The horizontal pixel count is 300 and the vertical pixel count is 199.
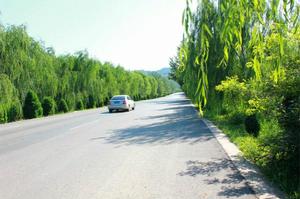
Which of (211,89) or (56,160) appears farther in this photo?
(211,89)

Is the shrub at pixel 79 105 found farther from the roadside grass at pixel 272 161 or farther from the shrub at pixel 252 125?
the roadside grass at pixel 272 161

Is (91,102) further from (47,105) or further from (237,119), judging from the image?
(237,119)

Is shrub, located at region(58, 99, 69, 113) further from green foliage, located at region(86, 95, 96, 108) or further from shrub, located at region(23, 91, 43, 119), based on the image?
A: green foliage, located at region(86, 95, 96, 108)

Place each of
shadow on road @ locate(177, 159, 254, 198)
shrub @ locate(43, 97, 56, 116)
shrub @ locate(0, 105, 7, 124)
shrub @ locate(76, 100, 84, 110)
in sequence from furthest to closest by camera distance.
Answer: shrub @ locate(76, 100, 84, 110)
shrub @ locate(43, 97, 56, 116)
shrub @ locate(0, 105, 7, 124)
shadow on road @ locate(177, 159, 254, 198)

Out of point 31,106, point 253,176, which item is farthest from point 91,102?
point 253,176

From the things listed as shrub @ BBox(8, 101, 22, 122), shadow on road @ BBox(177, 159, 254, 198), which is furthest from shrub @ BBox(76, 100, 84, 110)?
shadow on road @ BBox(177, 159, 254, 198)

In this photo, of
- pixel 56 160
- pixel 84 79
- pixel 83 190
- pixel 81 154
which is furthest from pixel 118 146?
pixel 84 79

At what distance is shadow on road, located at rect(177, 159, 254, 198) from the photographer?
Answer: 18.5 feet

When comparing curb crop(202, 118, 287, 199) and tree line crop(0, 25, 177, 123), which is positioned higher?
tree line crop(0, 25, 177, 123)

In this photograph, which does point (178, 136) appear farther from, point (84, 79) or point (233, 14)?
point (84, 79)

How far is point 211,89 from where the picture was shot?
17.4m

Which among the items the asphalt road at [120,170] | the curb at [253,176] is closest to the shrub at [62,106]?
the asphalt road at [120,170]

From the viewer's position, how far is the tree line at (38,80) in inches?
1039

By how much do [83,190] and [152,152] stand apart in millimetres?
3818
